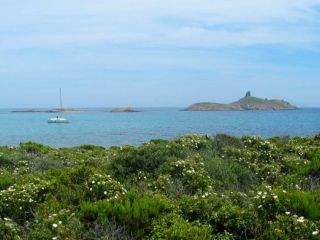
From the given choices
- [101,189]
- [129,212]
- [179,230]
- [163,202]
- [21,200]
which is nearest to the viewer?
[179,230]

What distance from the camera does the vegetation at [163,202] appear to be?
248 inches

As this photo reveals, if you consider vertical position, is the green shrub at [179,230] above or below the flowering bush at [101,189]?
below

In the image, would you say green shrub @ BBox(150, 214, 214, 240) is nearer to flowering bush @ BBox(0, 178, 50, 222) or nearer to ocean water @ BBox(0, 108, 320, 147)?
flowering bush @ BBox(0, 178, 50, 222)

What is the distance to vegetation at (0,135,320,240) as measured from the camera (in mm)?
6297

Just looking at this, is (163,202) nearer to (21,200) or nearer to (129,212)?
(129,212)

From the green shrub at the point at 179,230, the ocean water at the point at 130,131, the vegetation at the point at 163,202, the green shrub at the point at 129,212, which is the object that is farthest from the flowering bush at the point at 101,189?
the ocean water at the point at 130,131

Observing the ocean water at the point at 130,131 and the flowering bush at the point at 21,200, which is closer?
the flowering bush at the point at 21,200

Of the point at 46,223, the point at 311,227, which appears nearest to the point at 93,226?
the point at 46,223

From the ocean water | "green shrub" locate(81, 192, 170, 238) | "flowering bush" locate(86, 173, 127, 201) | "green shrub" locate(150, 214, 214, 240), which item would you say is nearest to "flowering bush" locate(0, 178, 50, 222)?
"flowering bush" locate(86, 173, 127, 201)

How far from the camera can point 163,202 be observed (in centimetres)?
722

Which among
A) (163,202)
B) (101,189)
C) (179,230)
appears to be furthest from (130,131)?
(179,230)

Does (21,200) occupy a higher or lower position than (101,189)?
lower

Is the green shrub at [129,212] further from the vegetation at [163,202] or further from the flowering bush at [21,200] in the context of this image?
the flowering bush at [21,200]

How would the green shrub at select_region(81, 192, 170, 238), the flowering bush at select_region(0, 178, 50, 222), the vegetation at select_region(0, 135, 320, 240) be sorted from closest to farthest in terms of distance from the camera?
the vegetation at select_region(0, 135, 320, 240) → the green shrub at select_region(81, 192, 170, 238) → the flowering bush at select_region(0, 178, 50, 222)
